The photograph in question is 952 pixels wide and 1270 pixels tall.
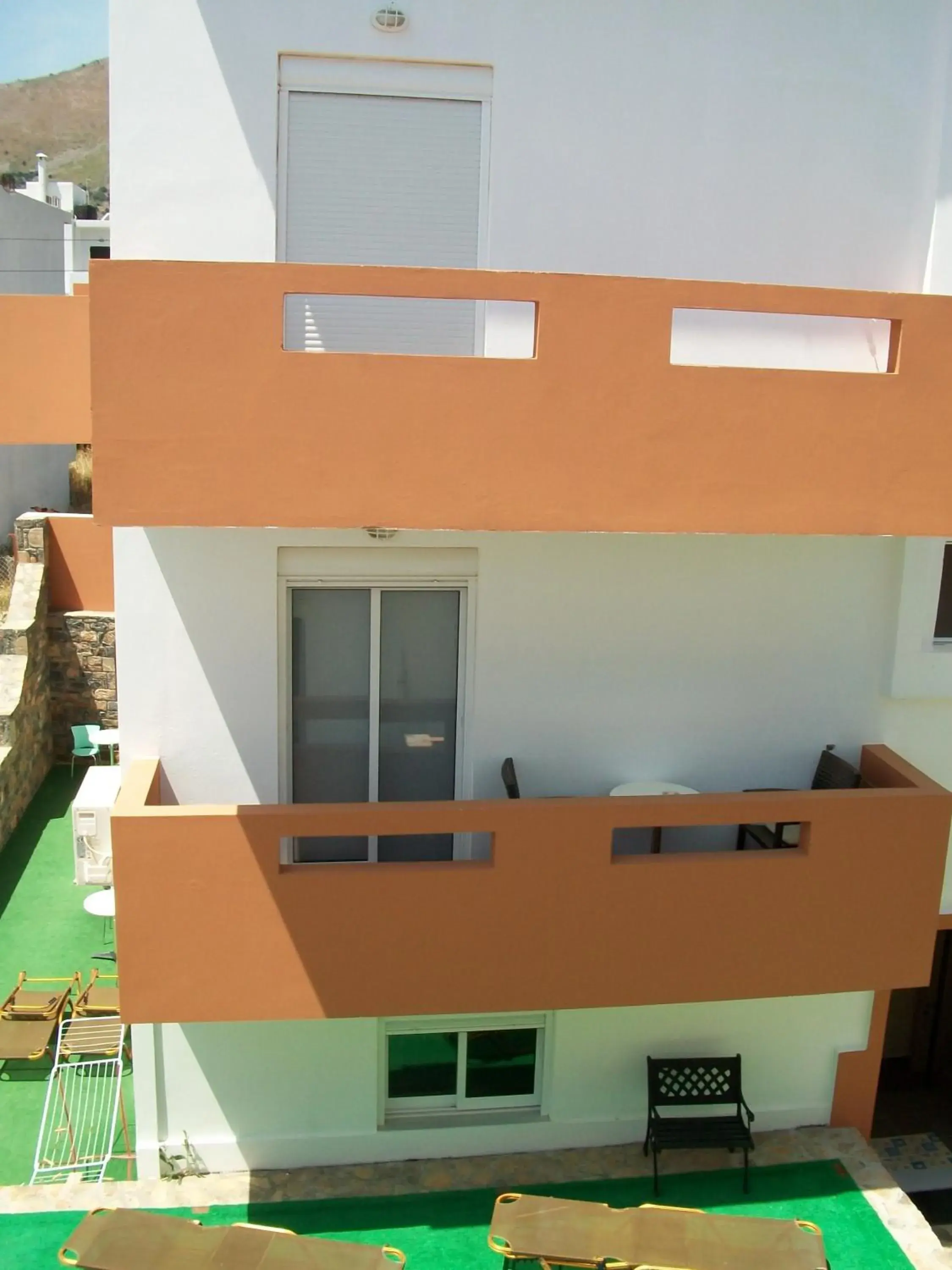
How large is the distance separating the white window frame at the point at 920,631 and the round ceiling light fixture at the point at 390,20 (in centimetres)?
526

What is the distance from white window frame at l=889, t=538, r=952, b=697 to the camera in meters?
8.32

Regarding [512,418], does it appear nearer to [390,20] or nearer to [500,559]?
[500,559]

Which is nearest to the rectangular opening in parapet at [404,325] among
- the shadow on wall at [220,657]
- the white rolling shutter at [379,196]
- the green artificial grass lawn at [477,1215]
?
the white rolling shutter at [379,196]

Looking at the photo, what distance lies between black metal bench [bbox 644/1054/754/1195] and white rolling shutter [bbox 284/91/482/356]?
6.28 m

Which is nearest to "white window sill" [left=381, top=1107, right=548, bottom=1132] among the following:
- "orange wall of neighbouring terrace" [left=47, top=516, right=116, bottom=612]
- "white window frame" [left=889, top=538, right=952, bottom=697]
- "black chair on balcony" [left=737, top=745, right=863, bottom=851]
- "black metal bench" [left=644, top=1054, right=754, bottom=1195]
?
"black metal bench" [left=644, top=1054, right=754, bottom=1195]

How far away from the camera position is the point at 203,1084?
8.46m

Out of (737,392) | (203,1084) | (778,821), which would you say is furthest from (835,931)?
(203,1084)

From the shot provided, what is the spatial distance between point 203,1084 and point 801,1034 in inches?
198

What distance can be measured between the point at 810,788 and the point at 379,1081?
168 inches

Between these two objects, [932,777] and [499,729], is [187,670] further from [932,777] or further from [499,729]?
[932,777]

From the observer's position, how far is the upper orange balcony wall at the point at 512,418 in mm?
5629

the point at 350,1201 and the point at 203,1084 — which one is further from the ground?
the point at 203,1084

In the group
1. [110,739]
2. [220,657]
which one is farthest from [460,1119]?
[110,739]

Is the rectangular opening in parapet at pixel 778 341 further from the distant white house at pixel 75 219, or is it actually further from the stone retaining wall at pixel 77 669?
the distant white house at pixel 75 219
